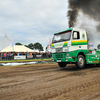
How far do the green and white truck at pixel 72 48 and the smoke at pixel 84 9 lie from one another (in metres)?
6.43

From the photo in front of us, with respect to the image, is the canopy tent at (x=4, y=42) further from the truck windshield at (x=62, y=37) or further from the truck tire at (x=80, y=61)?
the truck tire at (x=80, y=61)

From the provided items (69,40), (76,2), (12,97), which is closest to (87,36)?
(69,40)

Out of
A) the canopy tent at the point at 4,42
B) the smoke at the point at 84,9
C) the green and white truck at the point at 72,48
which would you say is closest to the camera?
the green and white truck at the point at 72,48

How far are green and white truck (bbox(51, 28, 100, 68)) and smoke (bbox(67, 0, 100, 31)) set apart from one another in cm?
643

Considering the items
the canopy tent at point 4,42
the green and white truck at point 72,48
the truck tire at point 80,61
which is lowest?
the truck tire at point 80,61

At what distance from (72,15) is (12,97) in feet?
47.6

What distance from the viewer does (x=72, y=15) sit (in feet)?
51.6

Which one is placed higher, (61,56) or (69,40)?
(69,40)

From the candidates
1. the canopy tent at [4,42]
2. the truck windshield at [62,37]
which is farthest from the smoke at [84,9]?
the canopy tent at [4,42]

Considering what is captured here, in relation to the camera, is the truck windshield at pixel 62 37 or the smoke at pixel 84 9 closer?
the truck windshield at pixel 62 37

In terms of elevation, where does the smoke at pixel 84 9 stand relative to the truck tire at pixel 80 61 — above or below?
above

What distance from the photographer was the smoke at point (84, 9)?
14906mm

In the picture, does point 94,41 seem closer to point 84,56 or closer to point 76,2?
point 84,56

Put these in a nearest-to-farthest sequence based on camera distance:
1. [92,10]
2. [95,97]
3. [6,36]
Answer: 1. [95,97]
2. [92,10]
3. [6,36]
